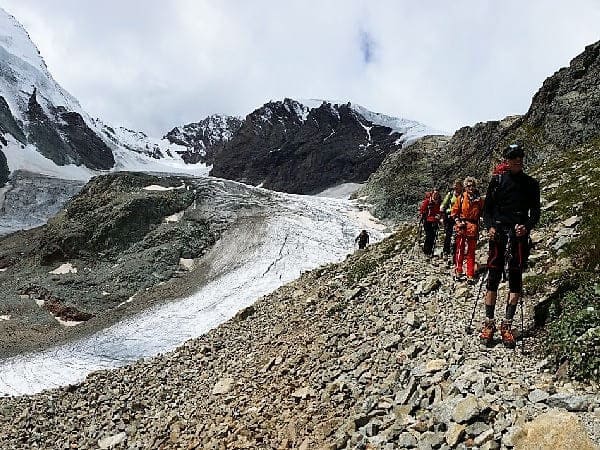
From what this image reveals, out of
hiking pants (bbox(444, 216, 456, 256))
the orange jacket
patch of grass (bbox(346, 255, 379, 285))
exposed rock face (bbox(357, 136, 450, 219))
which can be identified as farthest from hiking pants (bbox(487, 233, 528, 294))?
exposed rock face (bbox(357, 136, 450, 219))

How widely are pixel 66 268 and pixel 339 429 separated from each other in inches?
1904

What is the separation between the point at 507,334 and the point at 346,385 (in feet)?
10.8

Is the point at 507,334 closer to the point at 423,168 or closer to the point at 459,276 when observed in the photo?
the point at 459,276

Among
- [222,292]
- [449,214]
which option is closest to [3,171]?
[222,292]

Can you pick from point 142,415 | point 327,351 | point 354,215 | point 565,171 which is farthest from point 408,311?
point 354,215

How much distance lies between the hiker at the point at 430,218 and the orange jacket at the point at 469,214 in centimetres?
246

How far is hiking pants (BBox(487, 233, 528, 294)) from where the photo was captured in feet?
29.0

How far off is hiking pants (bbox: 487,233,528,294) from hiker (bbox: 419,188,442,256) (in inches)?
299

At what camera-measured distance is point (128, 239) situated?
2181 inches

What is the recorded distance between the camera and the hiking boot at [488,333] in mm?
8867

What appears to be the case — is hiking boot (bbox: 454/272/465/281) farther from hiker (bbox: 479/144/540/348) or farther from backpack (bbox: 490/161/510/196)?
backpack (bbox: 490/161/510/196)

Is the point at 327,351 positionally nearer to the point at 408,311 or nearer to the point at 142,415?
the point at 408,311

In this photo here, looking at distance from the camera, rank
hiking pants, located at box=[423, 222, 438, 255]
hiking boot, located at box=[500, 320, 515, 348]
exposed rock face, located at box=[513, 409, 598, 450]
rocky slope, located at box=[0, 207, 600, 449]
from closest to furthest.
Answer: exposed rock face, located at box=[513, 409, 598, 450]
rocky slope, located at box=[0, 207, 600, 449]
hiking boot, located at box=[500, 320, 515, 348]
hiking pants, located at box=[423, 222, 438, 255]

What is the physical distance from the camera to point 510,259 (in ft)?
29.3
